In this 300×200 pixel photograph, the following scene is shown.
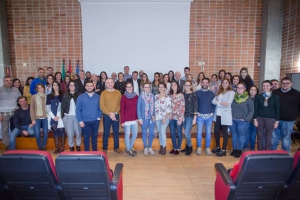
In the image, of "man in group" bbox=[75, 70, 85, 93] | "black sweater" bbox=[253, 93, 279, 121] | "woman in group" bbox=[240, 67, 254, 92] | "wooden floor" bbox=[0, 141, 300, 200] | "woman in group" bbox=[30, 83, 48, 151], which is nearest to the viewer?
"wooden floor" bbox=[0, 141, 300, 200]

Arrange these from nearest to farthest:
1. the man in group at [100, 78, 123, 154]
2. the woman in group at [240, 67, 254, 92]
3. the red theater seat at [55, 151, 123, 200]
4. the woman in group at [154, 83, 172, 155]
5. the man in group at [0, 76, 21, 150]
Answer: the red theater seat at [55, 151, 123, 200] < the man in group at [100, 78, 123, 154] < the woman in group at [154, 83, 172, 155] < the man in group at [0, 76, 21, 150] < the woman in group at [240, 67, 254, 92]

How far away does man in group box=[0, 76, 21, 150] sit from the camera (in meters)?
4.34

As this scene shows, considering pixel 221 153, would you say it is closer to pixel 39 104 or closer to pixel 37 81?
pixel 39 104

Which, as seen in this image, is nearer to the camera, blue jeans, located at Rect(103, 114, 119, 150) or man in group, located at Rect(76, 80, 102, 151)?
man in group, located at Rect(76, 80, 102, 151)

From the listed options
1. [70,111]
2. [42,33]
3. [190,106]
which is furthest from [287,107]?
[42,33]

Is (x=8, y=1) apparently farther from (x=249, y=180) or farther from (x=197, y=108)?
(x=249, y=180)

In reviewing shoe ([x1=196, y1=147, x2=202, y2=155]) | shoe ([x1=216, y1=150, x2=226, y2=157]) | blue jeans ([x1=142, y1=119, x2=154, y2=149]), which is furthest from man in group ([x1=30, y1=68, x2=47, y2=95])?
shoe ([x1=216, y1=150, x2=226, y2=157])

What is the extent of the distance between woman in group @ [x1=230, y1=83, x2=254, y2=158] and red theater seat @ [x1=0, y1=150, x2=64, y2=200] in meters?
3.32

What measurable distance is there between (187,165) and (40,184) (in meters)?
2.59

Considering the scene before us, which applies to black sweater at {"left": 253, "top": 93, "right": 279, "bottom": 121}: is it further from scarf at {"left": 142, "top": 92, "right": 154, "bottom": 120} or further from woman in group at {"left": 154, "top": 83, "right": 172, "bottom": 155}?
scarf at {"left": 142, "top": 92, "right": 154, "bottom": 120}

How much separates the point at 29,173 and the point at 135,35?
229 inches

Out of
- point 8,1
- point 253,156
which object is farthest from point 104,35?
point 253,156

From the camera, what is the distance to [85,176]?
5.83ft

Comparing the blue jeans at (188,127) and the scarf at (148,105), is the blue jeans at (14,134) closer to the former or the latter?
the scarf at (148,105)
